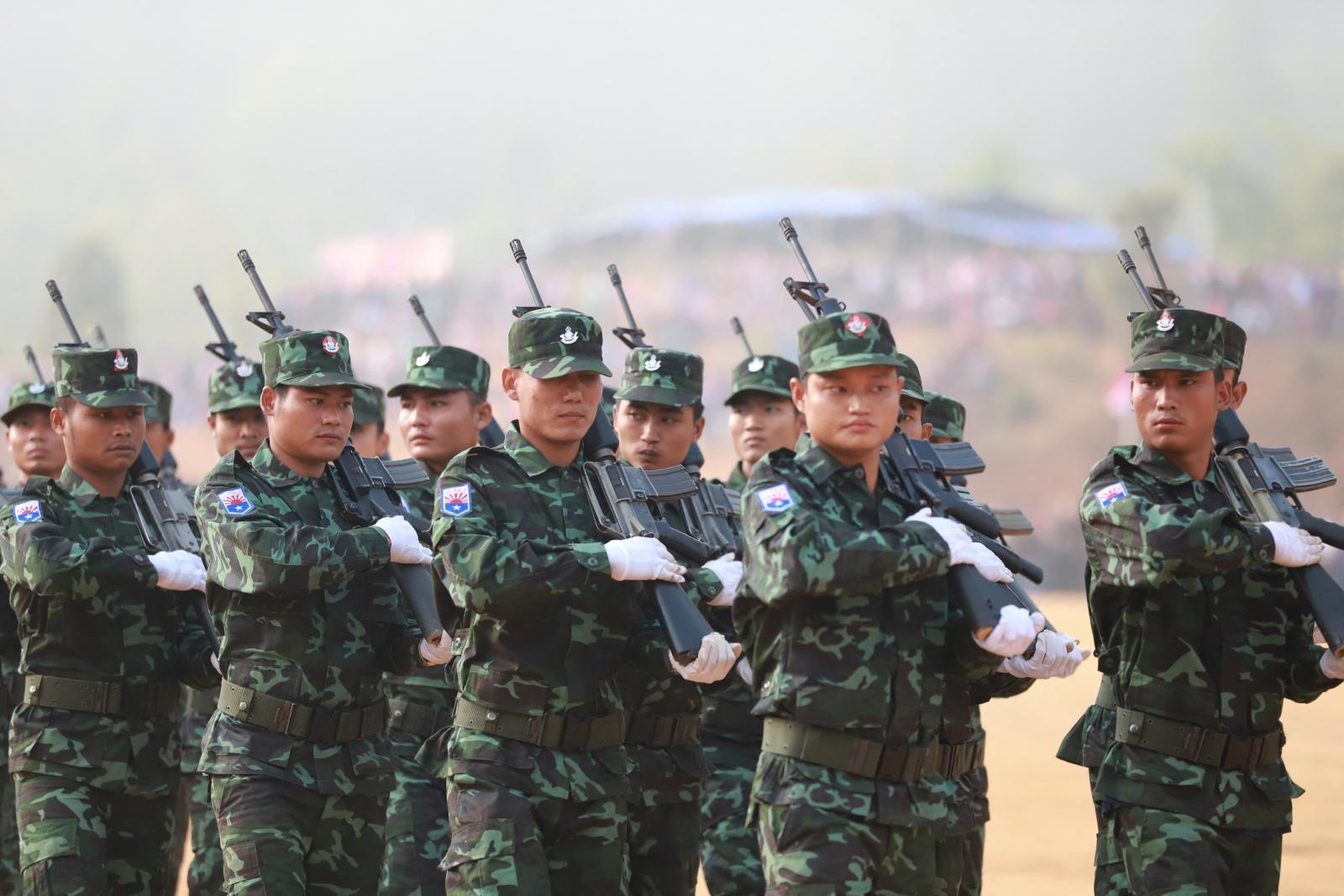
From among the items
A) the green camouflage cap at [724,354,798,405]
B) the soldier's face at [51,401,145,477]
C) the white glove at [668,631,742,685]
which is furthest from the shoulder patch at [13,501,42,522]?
the green camouflage cap at [724,354,798,405]

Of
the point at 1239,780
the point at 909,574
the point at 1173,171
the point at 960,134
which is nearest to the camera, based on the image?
the point at 909,574

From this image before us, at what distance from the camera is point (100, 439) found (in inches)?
301

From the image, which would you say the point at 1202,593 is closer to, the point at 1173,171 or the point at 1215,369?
the point at 1215,369

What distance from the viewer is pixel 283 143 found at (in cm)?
4988

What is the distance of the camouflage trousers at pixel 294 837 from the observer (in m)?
6.22

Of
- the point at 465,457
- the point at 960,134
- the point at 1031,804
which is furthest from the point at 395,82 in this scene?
the point at 465,457

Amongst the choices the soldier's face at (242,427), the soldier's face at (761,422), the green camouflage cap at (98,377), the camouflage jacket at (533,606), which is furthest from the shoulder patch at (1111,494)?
the soldier's face at (242,427)

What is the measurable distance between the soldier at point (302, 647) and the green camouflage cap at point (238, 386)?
2.03m

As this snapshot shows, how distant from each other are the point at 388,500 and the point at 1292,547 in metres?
3.41

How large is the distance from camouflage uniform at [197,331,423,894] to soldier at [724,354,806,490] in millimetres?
2997

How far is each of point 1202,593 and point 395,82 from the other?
4563cm

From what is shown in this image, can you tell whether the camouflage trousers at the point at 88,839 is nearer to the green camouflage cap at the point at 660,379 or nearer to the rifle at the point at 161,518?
the rifle at the point at 161,518

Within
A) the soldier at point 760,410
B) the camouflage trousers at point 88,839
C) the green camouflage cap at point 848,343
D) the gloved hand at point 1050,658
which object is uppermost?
the soldier at point 760,410

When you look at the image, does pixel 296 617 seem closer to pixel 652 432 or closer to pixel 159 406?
pixel 652 432
